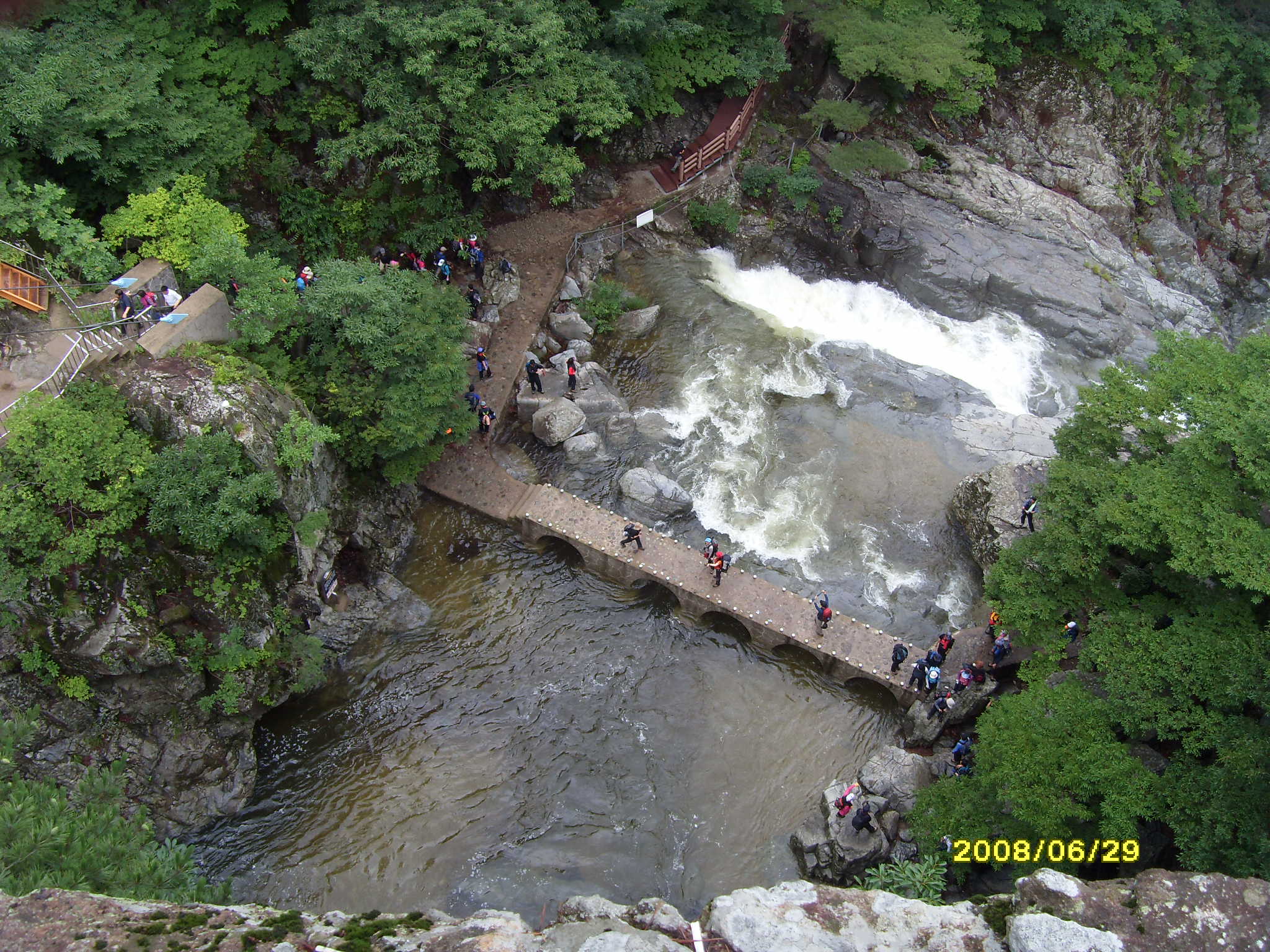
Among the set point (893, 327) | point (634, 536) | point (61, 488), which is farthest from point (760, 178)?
point (61, 488)

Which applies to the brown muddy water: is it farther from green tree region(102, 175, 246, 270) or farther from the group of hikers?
green tree region(102, 175, 246, 270)

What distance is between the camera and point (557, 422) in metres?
27.1

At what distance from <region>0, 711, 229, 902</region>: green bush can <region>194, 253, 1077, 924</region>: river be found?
2560mm

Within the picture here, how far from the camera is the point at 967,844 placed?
17219 mm

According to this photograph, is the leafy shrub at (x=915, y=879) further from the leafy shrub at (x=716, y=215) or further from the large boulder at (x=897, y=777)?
the leafy shrub at (x=716, y=215)

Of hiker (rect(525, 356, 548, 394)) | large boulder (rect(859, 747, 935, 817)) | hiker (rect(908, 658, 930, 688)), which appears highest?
hiker (rect(525, 356, 548, 394))

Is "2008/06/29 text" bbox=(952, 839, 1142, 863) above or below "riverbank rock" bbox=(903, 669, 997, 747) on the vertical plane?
above

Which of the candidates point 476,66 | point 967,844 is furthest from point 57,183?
point 967,844

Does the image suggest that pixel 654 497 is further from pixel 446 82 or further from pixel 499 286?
pixel 446 82

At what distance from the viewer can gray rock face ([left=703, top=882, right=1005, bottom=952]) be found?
13242 mm

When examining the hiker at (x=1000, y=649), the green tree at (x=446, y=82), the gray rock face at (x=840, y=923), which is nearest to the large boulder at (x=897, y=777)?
the hiker at (x=1000, y=649)

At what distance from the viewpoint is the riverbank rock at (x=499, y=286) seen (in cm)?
3006

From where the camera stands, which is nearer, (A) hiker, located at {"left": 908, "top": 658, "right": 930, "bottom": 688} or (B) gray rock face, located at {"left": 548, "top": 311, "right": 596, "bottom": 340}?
(A) hiker, located at {"left": 908, "top": 658, "right": 930, "bottom": 688}

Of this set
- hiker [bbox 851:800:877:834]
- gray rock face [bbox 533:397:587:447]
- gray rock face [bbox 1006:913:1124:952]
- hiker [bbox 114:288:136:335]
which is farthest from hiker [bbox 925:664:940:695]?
hiker [bbox 114:288:136:335]
